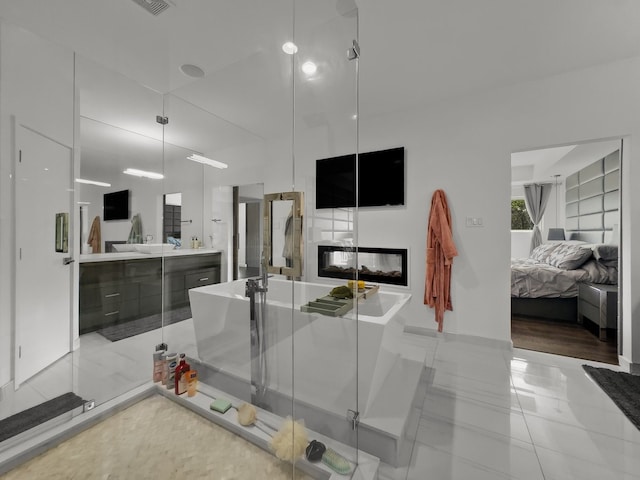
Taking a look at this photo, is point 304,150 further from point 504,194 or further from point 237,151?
point 504,194

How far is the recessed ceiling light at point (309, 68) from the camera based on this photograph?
1.36m

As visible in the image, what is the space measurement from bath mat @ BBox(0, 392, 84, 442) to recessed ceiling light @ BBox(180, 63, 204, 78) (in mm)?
2517

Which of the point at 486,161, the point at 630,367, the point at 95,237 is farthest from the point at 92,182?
the point at 630,367

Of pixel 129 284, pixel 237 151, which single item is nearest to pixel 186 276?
pixel 129 284

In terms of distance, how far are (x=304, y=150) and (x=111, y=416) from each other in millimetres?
1864

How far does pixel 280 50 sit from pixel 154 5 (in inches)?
35.3

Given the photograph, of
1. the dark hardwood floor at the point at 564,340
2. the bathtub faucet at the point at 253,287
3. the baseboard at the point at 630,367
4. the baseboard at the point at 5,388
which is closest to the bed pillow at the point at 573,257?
the dark hardwood floor at the point at 564,340

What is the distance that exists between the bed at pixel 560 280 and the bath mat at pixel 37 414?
4629 millimetres

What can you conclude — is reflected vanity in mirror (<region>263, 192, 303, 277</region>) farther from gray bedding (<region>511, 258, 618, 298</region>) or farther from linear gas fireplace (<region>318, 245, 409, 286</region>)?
gray bedding (<region>511, 258, 618, 298</region>)

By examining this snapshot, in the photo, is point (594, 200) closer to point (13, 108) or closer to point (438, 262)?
point (438, 262)

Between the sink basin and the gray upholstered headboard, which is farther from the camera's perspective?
the gray upholstered headboard

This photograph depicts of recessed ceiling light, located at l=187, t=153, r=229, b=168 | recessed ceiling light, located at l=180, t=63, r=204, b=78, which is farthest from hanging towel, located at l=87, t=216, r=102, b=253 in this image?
recessed ceiling light, located at l=180, t=63, r=204, b=78

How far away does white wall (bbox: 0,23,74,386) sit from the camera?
3.90 ft

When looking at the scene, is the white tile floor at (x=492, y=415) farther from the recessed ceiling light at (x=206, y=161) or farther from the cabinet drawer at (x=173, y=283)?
the recessed ceiling light at (x=206, y=161)
